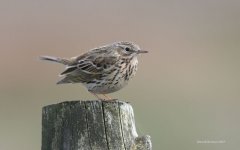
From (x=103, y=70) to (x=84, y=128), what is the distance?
3257 mm

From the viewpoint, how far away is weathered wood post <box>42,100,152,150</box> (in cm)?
676

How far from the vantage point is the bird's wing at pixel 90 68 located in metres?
10.0

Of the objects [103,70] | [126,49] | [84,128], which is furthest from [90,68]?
[84,128]

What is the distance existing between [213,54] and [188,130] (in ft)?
19.8

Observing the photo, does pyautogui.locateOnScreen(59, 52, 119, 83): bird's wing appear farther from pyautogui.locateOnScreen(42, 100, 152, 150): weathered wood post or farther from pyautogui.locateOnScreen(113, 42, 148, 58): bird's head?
pyautogui.locateOnScreen(42, 100, 152, 150): weathered wood post

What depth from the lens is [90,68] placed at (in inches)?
394

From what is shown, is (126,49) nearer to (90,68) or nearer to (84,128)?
(90,68)

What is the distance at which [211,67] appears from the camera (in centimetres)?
2069

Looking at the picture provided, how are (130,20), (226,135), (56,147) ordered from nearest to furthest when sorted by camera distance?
(56,147), (226,135), (130,20)

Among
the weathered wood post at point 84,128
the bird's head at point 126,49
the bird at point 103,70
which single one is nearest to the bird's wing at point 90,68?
the bird at point 103,70

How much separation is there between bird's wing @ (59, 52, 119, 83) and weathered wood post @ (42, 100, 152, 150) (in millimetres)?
3068

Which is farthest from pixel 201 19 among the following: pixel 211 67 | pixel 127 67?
pixel 127 67

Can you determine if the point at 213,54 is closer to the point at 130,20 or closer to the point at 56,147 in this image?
the point at 130,20

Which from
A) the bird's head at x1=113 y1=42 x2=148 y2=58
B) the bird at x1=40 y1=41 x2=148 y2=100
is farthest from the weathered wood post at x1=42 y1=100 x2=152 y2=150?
the bird's head at x1=113 y1=42 x2=148 y2=58
